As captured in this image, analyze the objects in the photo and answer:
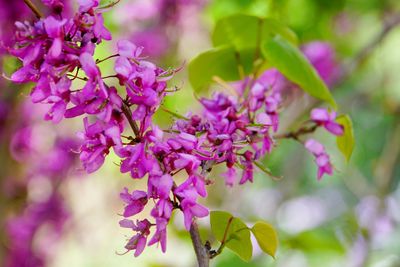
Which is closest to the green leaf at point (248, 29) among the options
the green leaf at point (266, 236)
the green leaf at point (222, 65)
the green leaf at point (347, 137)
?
the green leaf at point (222, 65)

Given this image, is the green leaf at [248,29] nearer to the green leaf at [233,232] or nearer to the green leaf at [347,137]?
the green leaf at [347,137]

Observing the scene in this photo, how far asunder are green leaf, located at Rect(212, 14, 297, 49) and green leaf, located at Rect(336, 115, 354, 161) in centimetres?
11

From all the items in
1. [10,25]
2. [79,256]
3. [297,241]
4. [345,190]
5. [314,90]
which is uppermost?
[314,90]

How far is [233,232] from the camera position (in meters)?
0.48

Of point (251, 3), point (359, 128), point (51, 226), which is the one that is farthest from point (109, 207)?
point (251, 3)

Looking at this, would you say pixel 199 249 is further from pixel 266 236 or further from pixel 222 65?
pixel 222 65

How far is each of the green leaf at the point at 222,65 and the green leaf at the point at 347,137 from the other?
118mm

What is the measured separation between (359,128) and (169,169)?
1.35 metres

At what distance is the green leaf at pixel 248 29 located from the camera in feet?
2.16

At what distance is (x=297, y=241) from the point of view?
1.01 meters

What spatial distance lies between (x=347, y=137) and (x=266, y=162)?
1.80 ft

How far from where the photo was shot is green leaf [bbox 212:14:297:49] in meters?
0.66

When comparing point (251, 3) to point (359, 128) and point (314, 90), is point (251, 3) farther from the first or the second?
point (359, 128)

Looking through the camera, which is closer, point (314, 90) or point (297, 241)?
point (314, 90)
